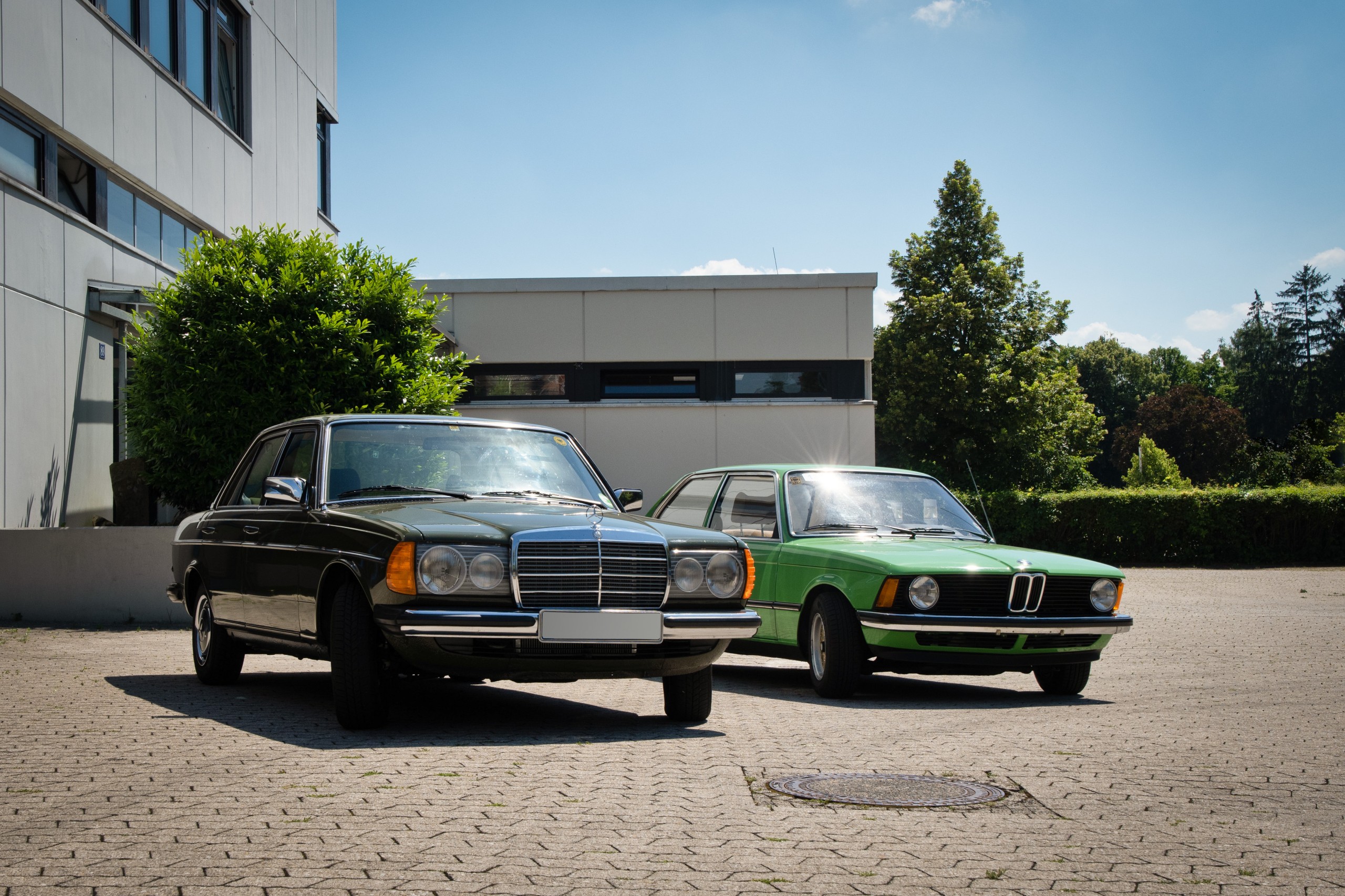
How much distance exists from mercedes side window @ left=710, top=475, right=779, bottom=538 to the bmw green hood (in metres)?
0.45

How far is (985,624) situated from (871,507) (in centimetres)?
178

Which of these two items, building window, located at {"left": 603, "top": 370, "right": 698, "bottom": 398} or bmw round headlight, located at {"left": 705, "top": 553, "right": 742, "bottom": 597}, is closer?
bmw round headlight, located at {"left": 705, "top": 553, "right": 742, "bottom": 597}

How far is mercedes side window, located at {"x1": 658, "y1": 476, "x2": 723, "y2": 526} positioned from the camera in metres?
10.9

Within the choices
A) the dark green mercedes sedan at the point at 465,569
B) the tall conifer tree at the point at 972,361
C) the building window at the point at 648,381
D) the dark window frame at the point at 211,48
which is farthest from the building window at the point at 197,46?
the tall conifer tree at the point at 972,361

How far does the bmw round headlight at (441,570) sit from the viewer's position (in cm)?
638

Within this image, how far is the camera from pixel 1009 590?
871 centimetres

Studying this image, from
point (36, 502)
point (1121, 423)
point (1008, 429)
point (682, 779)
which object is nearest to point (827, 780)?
point (682, 779)

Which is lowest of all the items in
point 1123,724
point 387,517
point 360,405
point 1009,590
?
point 1123,724

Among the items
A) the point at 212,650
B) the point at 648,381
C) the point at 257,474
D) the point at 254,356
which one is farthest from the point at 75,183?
the point at 648,381

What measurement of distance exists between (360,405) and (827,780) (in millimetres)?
10937

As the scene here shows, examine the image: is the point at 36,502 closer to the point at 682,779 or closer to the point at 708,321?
the point at 682,779

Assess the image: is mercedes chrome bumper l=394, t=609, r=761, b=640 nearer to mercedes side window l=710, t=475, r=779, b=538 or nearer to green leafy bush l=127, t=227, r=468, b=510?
mercedes side window l=710, t=475, r=779, b=538

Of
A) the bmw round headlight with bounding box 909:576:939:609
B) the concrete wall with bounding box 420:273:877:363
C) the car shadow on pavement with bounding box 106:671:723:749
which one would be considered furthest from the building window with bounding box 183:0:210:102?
the bmw round headlight with bounding box 909:576:939:609

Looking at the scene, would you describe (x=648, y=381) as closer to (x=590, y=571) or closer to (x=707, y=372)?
(x=707, y=372)
